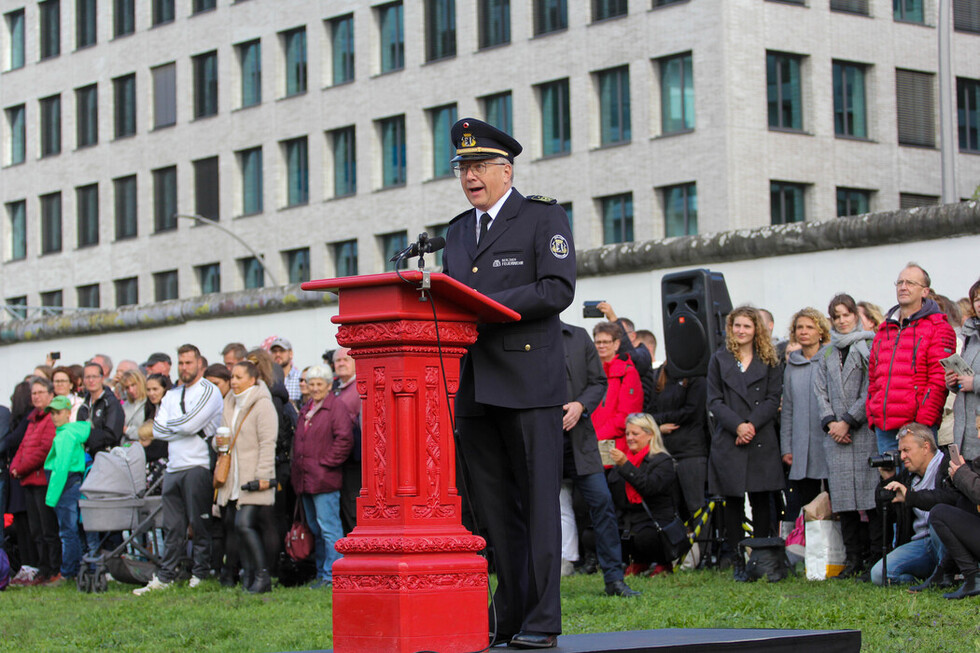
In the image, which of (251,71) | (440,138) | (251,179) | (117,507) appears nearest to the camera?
(117,507)

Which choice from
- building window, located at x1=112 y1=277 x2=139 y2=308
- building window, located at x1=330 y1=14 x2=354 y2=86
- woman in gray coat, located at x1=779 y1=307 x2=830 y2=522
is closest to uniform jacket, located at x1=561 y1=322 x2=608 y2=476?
woman in gray coat, located at x1=779 y1=307 x2=830 y2=522

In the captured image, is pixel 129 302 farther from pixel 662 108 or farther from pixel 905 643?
pixel 905 643

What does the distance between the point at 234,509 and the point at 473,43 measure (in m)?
33.4

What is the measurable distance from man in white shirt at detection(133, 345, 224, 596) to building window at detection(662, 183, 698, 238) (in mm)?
27403

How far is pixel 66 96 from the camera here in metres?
59.1

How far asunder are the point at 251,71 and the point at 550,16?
42.0 feet

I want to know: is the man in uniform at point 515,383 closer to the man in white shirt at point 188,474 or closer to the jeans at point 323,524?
the jeans at point 323,524

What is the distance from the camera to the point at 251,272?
2114 inches

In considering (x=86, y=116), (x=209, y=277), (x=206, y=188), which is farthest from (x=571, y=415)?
(x=86, y=116)

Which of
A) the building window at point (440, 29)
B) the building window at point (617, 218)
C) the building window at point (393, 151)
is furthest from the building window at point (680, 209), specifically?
the building window at point (393, 151)

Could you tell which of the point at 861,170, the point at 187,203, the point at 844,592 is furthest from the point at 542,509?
the point at 187,203

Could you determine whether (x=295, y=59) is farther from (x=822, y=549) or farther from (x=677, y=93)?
(x=822, y=549)

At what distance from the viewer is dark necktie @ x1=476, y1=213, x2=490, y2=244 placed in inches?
276

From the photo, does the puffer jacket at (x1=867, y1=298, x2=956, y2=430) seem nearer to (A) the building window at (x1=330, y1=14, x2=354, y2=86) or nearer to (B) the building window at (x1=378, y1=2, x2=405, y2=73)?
(B) the building window at (x1=378, y1=2, x2=405, y2=73)
